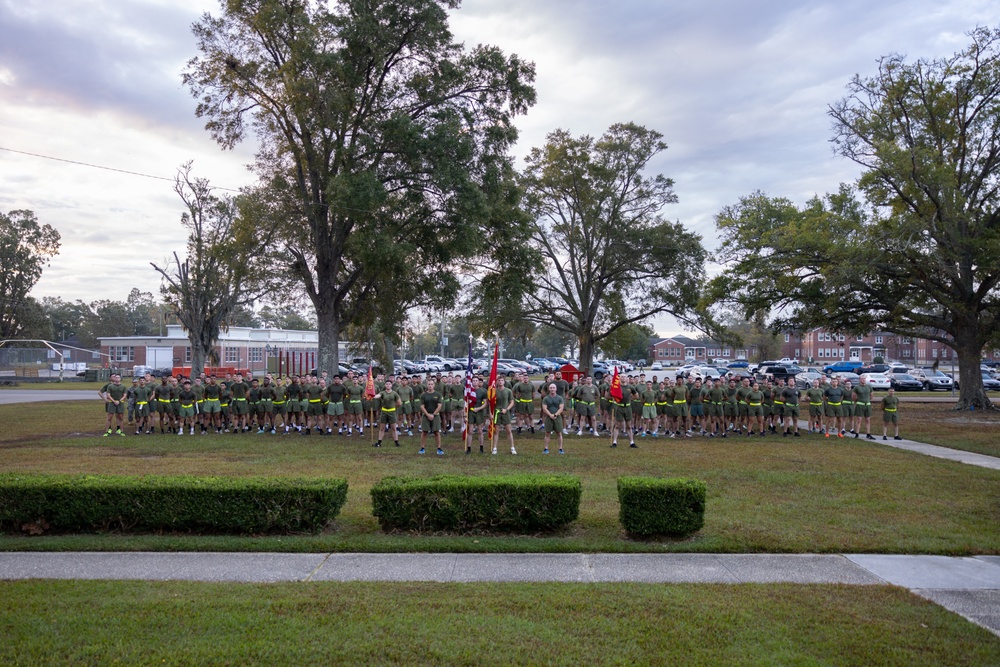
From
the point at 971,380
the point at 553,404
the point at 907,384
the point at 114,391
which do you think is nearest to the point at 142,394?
the point at 114,391

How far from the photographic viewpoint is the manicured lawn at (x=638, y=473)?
8203 mm

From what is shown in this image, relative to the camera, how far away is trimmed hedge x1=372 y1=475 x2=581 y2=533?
28.4ft

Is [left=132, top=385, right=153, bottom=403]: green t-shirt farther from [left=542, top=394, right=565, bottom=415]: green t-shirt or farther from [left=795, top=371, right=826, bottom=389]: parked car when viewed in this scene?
[left=795, top=371, right=826, bottom=389]: parked car

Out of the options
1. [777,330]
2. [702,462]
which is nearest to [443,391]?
[702,462]

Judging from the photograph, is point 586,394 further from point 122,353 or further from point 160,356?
point 122,353

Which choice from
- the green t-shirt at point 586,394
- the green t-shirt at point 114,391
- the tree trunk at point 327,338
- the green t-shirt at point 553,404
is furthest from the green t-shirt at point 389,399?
the tree trunk at point 327,338

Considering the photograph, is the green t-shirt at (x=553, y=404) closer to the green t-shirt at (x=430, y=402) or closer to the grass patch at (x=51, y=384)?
the green t-shirt at (x=430, y=402)

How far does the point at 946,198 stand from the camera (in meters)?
27.6

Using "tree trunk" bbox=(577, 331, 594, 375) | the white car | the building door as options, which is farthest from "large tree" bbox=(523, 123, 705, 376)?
the building door

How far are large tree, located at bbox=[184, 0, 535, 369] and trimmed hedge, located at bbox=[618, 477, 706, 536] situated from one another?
16647 mm

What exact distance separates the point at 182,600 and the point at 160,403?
1601 cm

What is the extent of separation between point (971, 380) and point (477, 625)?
1227 inches

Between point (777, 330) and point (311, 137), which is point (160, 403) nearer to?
point (311, 137)

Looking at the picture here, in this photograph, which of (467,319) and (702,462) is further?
(467,319)
